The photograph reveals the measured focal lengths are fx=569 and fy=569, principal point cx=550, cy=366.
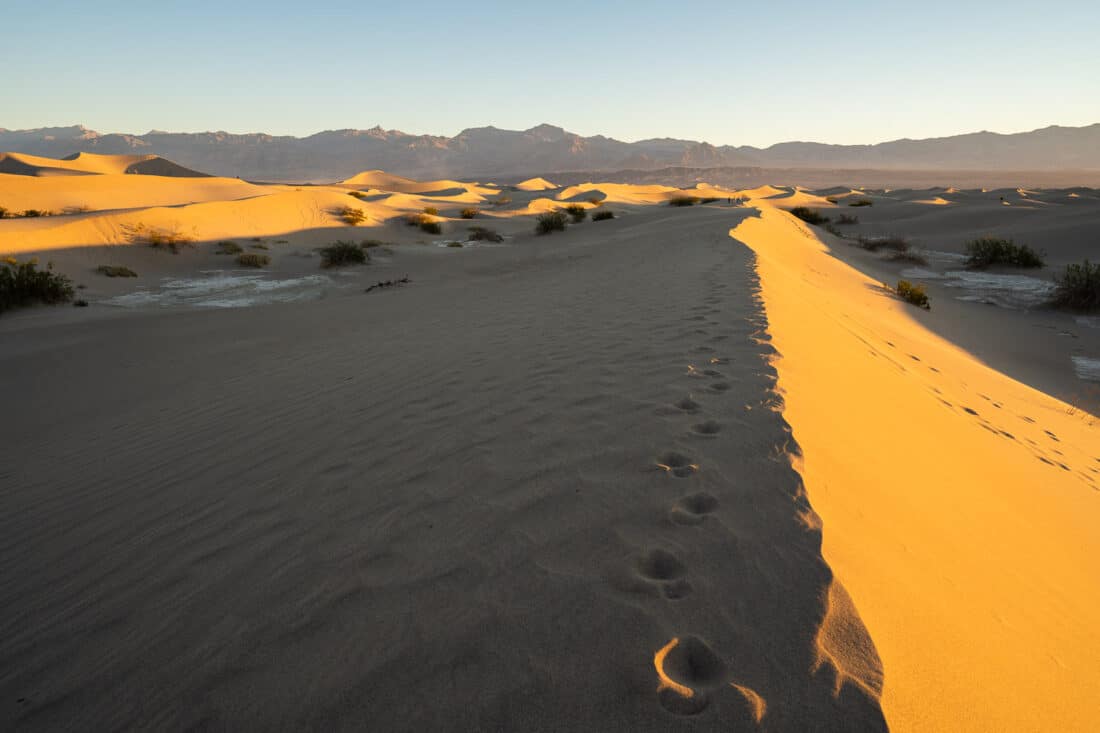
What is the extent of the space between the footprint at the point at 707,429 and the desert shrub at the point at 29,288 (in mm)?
12265

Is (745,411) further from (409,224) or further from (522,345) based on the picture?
(409,224)

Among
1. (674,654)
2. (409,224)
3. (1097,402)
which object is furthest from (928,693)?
(409,224)

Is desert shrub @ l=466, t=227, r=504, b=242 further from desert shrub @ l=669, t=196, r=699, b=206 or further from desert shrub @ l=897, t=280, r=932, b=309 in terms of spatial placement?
desert shrub @ l=669, t=196, r=699, b=206

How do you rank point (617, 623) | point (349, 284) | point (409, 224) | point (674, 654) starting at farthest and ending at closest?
1. point (409, 224)
2. point (349, 284)
3. point (617, 623)
4. point (674, 654)

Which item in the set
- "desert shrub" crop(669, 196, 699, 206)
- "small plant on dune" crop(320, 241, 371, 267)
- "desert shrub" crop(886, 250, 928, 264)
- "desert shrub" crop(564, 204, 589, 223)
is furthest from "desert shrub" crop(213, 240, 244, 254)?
"desert shrub" crop(669, 196, 699, 206)

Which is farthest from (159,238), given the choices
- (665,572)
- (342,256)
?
(665,572)

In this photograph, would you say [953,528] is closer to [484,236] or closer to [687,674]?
[687,674]

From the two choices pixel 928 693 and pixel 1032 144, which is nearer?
pixel 928 693

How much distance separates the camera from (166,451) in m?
3.97

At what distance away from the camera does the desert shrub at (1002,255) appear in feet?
45.1

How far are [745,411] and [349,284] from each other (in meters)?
12.6

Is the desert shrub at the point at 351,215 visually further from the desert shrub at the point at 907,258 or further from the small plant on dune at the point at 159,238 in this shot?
the desert shrub at the point at 907,258

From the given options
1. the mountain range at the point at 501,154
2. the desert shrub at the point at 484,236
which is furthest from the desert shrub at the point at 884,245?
the mountain range at the point at 501,154

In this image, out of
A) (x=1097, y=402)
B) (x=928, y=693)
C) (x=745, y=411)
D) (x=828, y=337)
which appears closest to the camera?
(x=928, y=693)
